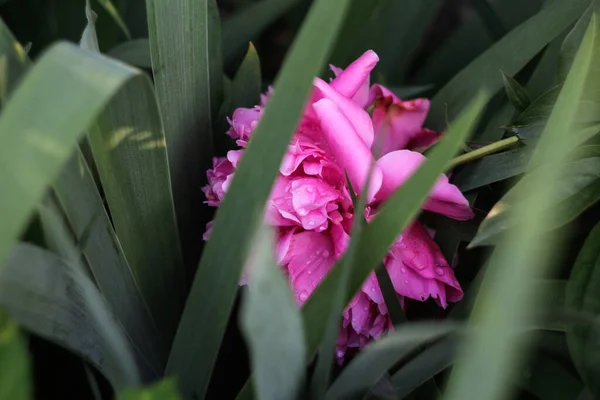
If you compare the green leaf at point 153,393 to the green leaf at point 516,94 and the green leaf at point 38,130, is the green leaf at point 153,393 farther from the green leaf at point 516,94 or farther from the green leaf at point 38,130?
the green leaf at point 516,94

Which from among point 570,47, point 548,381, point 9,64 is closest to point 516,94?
point 570,47

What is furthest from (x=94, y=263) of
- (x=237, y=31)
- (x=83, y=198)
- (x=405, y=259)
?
(x=237, y=31)

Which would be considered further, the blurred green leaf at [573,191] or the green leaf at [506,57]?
the green leaf at [506,57]

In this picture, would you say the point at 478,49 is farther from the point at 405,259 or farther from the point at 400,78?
the point at 405,259

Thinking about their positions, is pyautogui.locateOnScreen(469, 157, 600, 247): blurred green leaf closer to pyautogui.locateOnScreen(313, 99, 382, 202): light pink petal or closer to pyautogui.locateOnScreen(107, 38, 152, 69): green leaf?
pyautogui.locateOnScreen(313, 99, 382, 202): light pink petal

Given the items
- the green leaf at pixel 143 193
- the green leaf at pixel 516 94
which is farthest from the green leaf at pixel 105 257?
the green leaf at pixel 516 94

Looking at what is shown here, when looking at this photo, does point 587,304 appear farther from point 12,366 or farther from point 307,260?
point 12,366
